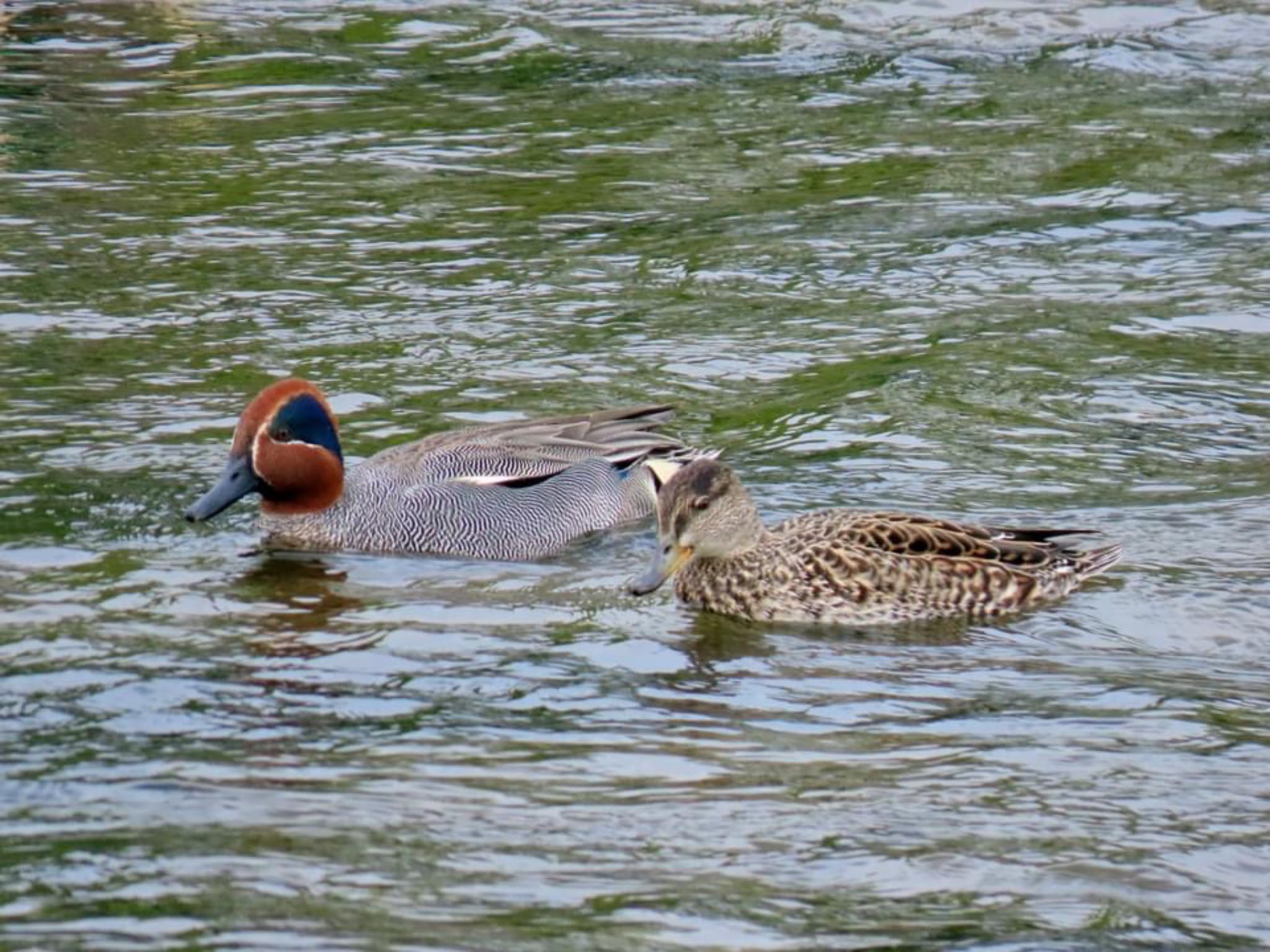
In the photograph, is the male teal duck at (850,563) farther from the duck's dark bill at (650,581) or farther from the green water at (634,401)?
the green water at (634,401)

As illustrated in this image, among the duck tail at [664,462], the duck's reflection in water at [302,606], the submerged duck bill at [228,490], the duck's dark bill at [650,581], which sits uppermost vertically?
the submerged duck bill at [228,490]

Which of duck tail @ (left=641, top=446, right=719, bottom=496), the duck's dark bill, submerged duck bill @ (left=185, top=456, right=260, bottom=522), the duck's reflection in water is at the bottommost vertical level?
the duck's reflection in water

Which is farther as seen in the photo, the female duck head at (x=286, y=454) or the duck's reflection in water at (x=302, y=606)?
the female duck head at (x=286, y=454)

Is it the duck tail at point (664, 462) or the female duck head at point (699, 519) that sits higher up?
the female duck head at point (699, 519)

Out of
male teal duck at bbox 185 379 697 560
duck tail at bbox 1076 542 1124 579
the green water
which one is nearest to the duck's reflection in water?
the green water

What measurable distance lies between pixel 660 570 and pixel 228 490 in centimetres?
216

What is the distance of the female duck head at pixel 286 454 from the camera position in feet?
37.5

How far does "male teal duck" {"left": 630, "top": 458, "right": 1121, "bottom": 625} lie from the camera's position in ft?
33.8

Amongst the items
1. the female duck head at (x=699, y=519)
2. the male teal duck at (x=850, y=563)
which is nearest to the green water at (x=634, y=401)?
the male teal duck at (x=850, y=563)

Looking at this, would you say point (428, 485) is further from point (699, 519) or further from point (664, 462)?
point (699, 519)

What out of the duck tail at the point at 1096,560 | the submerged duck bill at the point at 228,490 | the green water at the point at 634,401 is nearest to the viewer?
the green water at the point at 634,401

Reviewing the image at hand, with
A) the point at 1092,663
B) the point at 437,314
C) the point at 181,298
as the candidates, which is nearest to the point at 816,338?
the point at 437,314

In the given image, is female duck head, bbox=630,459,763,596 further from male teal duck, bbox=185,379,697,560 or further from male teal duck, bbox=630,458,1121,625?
male teal duck, bbox=185,379,697,560

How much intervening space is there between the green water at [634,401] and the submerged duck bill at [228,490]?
20 cm
